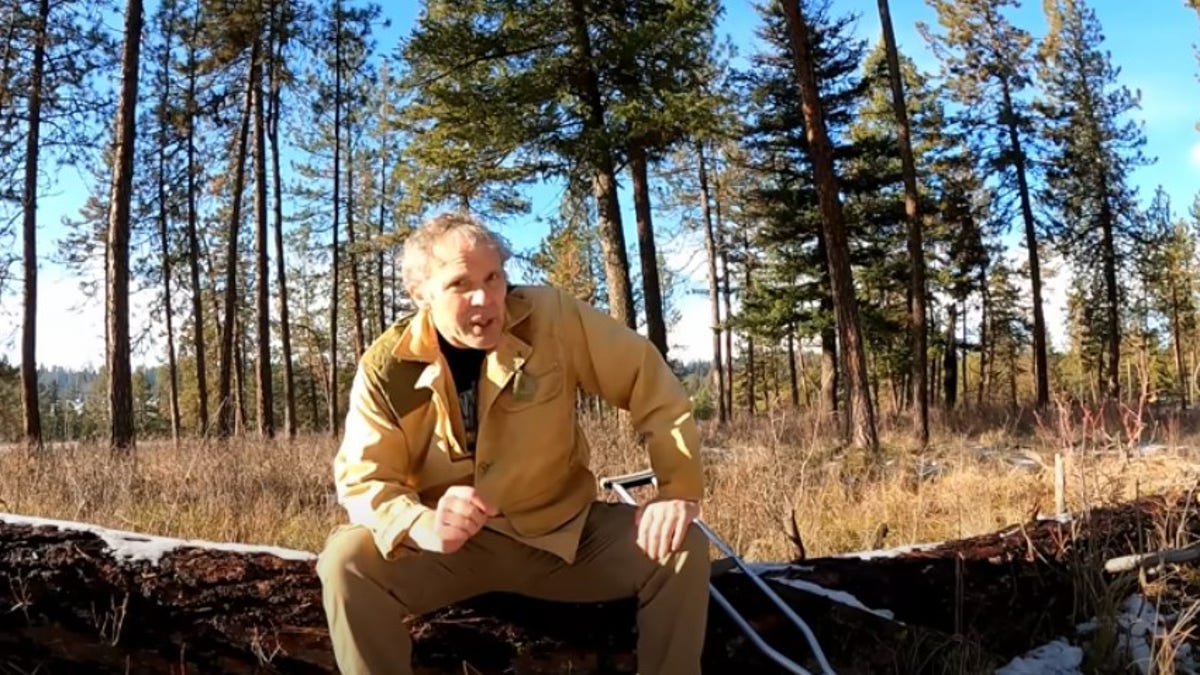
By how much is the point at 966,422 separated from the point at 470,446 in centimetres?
1415

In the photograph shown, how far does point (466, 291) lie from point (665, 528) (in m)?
0.78

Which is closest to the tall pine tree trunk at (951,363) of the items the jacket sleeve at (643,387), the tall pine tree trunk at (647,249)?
the tall pine tree trunk at (647,249)

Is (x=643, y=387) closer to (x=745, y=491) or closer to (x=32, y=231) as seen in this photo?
(x=745, y=491)

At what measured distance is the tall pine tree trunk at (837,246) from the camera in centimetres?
999

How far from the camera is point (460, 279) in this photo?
2.26 metres

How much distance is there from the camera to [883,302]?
30.9 meters

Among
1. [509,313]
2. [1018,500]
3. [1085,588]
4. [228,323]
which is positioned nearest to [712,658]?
[509,313]

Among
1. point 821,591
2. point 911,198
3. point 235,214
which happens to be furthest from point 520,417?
point 235,214

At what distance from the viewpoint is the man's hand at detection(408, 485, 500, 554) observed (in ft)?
6.56

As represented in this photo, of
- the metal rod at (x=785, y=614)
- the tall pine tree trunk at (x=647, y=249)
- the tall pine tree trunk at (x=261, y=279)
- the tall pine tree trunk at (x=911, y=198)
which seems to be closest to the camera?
the metal rod at (x=785, y=614)

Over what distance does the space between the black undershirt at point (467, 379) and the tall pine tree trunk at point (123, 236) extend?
8.79 meters

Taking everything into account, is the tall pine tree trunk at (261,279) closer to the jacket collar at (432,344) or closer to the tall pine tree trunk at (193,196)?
the tall pine tree trunk at (193,196)

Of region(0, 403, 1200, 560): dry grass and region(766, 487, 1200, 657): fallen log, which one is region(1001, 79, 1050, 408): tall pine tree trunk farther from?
region(766, 487, 1200, 657): fallen log

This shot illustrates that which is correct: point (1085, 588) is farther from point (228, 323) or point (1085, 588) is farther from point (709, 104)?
point (228, 323)
